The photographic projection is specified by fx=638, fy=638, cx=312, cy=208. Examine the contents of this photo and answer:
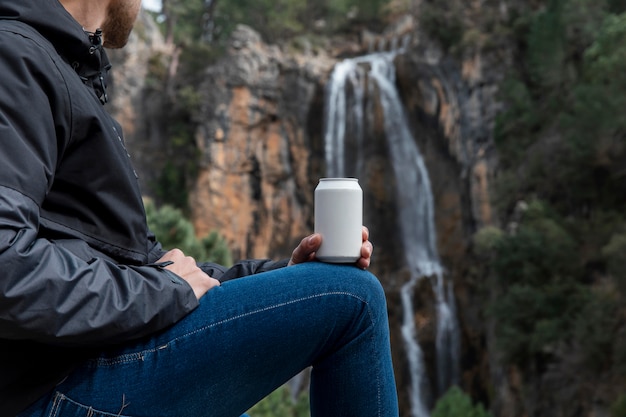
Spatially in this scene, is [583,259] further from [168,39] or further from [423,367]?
[168,39]

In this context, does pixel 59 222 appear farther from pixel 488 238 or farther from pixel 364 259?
pixel 488 238

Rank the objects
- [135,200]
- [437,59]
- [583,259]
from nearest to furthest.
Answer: [135,200] < [583,259] < [437,59]

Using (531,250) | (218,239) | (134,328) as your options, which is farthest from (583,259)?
(134,328)

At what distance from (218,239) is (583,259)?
856 cm

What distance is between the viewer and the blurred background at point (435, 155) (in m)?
12.4

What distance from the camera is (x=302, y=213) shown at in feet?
59.3

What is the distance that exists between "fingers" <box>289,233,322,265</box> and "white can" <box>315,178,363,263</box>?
12mm

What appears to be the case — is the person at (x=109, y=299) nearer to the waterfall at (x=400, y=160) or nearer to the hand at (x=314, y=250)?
the hand at (x=314, y=250)

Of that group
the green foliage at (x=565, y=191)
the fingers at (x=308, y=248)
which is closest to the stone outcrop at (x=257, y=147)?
the green foliage at (x=565, y=191)

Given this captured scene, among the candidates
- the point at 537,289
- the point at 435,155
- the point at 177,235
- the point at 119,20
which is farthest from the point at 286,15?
the point at 119,20

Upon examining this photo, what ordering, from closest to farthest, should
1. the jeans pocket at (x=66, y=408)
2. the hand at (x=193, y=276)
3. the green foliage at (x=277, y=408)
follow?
the jeans pocket at (x=66, y=408)
the hand at (x=193, y=276)
the green foliage at (x=277, y=408)

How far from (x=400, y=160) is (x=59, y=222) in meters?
16.5

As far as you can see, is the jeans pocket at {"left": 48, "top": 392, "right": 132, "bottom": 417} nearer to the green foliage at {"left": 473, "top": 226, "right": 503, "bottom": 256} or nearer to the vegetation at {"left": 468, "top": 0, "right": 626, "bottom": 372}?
the vegetation at {"left": 468, "top": 0, "right": 626, "bottom": 372}

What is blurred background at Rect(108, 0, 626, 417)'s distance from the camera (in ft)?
40.6
